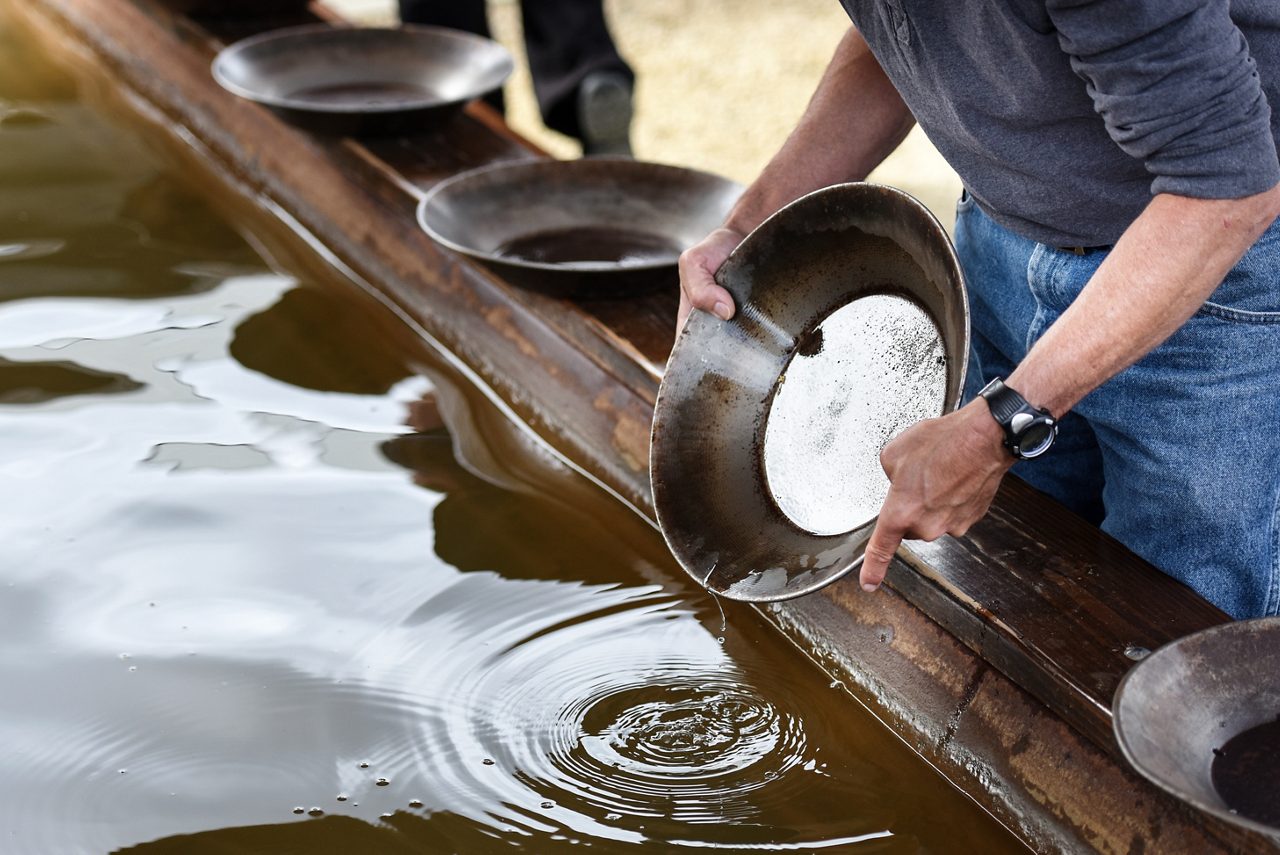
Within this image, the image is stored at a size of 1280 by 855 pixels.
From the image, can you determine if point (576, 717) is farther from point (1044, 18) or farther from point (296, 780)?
point (1044, 18)

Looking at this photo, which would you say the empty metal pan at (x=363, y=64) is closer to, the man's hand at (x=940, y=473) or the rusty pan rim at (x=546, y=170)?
the rusty pan rim at (x=546, y=170)

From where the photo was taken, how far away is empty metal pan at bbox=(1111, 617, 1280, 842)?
1043 mm

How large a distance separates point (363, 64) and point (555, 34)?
794 mm

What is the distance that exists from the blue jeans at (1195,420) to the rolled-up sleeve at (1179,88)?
275 millimetres

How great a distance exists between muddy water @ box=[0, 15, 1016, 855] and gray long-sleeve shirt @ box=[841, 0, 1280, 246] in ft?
1.92

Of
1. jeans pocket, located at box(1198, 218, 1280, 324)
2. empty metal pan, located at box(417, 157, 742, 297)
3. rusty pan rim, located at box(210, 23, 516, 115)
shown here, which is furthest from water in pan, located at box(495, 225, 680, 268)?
jeans pocket, located at box(1198, 218, 1280, 324)

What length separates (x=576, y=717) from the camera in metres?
1.50

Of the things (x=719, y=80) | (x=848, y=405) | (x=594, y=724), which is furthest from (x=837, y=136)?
(x=719, y=80)

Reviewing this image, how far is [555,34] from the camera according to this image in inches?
138

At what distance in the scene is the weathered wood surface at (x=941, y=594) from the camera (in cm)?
129

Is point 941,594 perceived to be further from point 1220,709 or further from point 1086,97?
point 1086,97

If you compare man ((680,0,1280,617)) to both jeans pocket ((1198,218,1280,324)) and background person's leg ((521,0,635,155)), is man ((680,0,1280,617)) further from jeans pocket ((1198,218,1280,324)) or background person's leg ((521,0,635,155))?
background person's leg ((521,0,635,155))

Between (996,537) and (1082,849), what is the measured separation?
1.14ft

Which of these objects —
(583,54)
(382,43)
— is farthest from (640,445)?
(583,54)
